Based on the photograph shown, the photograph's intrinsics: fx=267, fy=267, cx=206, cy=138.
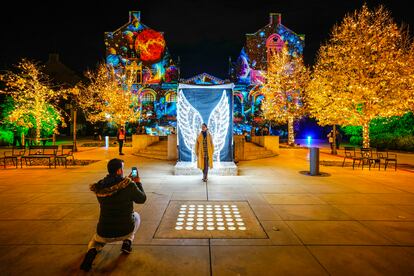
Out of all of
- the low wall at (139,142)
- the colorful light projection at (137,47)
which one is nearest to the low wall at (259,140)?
the low wall at (139,142)

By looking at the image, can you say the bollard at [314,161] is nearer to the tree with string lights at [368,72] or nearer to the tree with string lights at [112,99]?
the tree with string lights at [368,72]

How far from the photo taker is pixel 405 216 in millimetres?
5629

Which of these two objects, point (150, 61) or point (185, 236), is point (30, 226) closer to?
point (185, 236)

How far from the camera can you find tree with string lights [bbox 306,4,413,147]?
13.8m

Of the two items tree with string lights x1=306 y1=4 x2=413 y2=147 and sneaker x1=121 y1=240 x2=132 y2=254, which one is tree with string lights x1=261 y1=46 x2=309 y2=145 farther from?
sneaker x1=121 y1=240 x2=132 y2=254

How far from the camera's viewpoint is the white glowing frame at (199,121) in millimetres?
10961

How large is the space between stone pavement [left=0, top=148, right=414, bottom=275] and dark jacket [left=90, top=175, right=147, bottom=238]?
0.51m

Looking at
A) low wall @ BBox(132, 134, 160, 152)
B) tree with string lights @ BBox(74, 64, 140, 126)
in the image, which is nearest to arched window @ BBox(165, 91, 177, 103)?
tree with string lights @ BBox(74, 64, 140, 126)

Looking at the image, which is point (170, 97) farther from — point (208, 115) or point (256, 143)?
point (208, 115)

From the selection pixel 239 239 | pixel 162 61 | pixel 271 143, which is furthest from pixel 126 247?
pixel 162 61

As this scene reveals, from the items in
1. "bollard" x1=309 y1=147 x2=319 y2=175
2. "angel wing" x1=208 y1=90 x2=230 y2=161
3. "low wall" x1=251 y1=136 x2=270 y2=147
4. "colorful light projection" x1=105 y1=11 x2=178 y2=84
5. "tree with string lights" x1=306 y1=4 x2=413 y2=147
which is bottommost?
"bollard" x1=309 y1=147 x2=319 y2=175

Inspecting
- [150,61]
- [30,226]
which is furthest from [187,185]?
[150,61]

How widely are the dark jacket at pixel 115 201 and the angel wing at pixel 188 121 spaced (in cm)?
745

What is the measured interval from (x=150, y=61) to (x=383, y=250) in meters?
33.8
